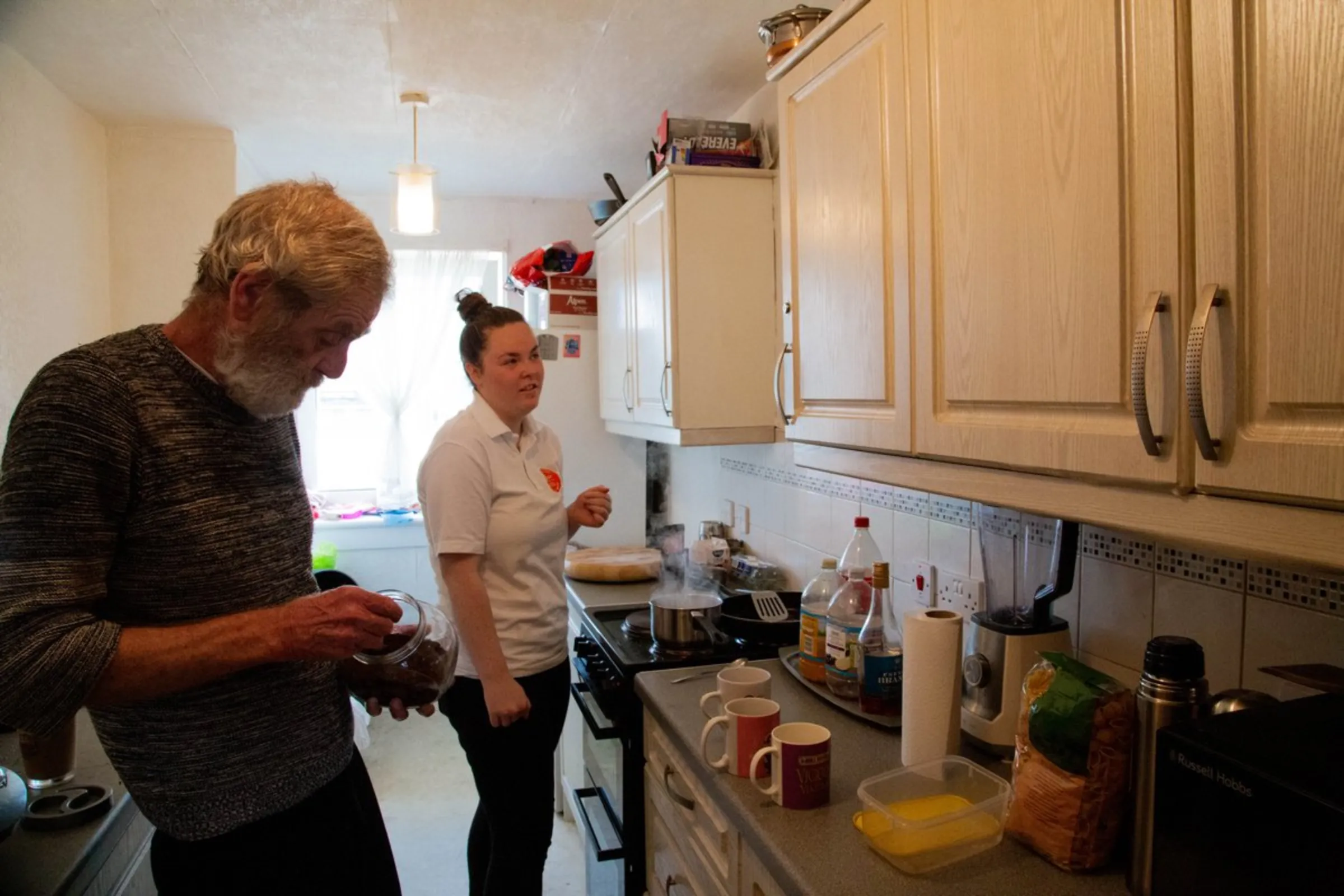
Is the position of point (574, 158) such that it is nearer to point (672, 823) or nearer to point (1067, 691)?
point (672, 823)

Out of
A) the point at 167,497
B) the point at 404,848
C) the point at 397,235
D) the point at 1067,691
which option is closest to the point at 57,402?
the point at 167,497

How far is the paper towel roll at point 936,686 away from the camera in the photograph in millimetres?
1258

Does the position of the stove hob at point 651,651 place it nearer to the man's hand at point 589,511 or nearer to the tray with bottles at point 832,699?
the tray with bottles at point 832,699

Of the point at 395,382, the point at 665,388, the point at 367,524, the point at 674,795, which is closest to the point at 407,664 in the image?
the point at 674,795

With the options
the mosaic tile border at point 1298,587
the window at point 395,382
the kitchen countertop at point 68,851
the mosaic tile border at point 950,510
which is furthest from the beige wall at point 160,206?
the mosaic tile border at point 1298,587

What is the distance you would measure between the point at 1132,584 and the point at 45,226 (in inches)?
120

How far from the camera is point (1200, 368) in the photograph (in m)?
0.76

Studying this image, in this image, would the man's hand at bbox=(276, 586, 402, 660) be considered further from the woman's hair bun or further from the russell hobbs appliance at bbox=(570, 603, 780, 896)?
the woman's hair bun

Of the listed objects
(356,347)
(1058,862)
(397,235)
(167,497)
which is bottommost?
(1058,862)

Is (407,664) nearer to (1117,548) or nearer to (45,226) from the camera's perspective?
(1117,548)

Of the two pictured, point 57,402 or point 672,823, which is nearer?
point 57,402

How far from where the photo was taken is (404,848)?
2809mm

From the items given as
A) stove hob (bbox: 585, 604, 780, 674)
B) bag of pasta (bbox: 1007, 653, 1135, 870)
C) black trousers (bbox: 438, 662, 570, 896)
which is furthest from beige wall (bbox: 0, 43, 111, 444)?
bag of pasta (bbox: 1007, 653, 1135, 870)

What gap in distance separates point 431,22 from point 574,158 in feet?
4.19
